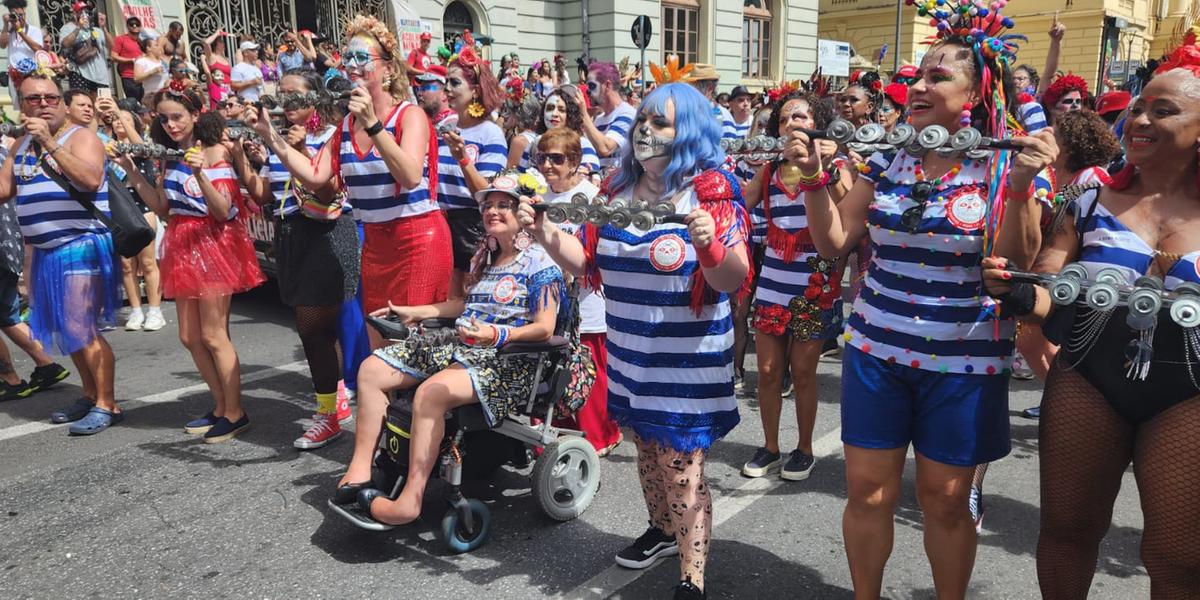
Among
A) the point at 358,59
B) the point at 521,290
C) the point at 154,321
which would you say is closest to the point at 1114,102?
the point at 521,290

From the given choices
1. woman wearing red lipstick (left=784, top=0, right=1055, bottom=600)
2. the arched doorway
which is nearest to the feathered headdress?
woman wearing red lipstick (left=784, top=0, right=1055, bottom=600)

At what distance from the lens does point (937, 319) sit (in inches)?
93.7

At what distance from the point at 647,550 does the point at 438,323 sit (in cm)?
145

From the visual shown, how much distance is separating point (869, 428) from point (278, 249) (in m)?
3.50

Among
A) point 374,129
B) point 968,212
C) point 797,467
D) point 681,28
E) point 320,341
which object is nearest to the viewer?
point 968,212

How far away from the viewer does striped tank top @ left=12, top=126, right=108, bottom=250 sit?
466 cm

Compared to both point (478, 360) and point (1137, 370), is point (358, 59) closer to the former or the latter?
point (478, 360)

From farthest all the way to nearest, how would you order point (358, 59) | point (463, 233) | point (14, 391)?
point (14, 391) → point (463, 233) → point (358, 59)

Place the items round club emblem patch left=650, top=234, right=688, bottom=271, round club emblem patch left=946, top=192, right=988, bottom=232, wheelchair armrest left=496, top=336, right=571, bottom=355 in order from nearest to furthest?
1. round club emblem patch left=946, top=192, right=988, bottom=232
2. round club emblem patch left=650, top=234, right=688, bottom=271
3. wheelchair armrest left=496, top=336, right=571, bottom=355

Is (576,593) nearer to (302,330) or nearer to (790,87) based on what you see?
(302,330)

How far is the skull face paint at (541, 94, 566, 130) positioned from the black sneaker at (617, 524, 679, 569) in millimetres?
3497

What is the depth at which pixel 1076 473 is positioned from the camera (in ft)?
7.41

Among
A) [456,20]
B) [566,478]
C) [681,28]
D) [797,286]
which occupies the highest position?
[681,28]

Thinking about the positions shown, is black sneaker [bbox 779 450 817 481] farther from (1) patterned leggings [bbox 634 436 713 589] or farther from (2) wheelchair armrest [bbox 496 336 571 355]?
(2) wheelchair armrest [bbox 496 336 571 355]
